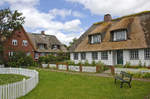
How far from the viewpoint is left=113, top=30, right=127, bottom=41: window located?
20.2 metres

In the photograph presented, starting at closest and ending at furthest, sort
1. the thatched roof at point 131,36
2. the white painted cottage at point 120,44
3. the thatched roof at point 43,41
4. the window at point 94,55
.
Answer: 1. the white painted cottage at point 120,44
2. the thatched roof at point 131,36
3. the window at point 94,55
4. the thatched roof at point 43,41

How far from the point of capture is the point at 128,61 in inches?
748

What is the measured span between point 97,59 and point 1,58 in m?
21.7

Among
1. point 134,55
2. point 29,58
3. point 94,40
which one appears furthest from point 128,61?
point 29,58

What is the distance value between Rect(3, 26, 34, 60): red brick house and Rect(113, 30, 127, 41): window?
23.2 metres

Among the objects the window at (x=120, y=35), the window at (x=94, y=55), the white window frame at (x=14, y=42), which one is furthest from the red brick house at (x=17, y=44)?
the window at (x=120, y=35)

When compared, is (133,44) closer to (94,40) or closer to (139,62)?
(139,62)

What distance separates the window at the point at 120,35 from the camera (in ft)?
66.1

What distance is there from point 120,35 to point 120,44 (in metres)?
1.78

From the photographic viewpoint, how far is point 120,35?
67.8 ft

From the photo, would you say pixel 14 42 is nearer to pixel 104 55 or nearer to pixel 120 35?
pixel 104 55

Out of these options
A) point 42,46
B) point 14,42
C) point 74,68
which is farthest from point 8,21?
point 74,68

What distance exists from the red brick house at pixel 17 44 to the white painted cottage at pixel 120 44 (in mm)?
15456

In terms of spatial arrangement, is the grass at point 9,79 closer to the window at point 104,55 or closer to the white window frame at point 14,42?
the window at point 104,55
